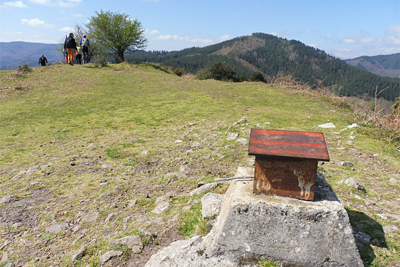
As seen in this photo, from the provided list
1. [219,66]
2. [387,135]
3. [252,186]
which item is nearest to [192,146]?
[252,186]

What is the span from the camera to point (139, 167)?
5645 mm

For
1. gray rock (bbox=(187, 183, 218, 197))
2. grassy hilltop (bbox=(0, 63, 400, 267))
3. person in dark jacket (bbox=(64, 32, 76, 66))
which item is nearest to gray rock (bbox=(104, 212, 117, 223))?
grassy hilltop (bbox=(0, 63, 400, 267))

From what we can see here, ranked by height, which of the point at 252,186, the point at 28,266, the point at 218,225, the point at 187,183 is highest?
the point at 252,186

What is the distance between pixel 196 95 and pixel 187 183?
9757mm

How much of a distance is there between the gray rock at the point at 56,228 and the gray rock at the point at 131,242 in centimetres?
105

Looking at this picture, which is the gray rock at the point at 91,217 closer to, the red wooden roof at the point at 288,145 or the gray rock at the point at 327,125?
the red wooden roof at the point at 288,145

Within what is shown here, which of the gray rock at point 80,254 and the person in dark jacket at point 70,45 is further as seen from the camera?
the person in dark jacket at point 70,45

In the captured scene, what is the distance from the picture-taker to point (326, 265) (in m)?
2.51

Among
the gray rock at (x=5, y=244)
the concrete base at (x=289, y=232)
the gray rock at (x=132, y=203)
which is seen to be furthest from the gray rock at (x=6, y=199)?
the concrete base at (x=289, y=232)

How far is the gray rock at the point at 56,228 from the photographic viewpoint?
371cm

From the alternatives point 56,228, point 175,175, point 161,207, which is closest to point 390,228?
point 161,207

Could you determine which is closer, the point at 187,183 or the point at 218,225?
the point at 218,225

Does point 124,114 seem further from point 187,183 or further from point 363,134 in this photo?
point 363,134

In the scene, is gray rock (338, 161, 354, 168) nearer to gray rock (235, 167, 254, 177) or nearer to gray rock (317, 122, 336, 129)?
gray rock (235, 167, 254, 177)
